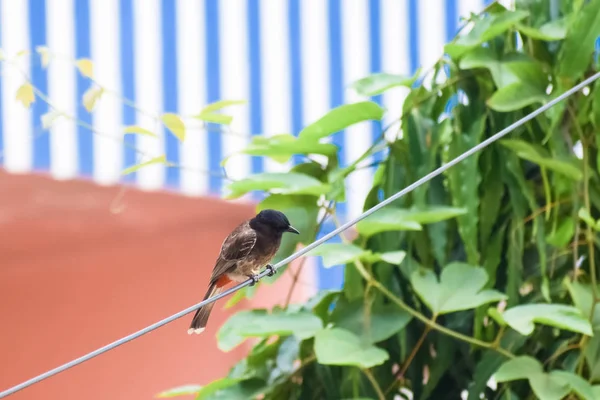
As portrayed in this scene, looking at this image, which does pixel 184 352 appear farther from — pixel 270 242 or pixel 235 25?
pixel 270 242

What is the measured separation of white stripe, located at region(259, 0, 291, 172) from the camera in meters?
1.80

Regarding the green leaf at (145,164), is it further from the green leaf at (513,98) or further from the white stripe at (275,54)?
the white stripe at (275,54)

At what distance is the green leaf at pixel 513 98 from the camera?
3.38 ft

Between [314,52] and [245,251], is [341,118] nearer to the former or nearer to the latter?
[245,251]

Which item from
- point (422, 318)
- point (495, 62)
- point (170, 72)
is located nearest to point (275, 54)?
point (170, 72)

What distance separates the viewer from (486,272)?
1058mm

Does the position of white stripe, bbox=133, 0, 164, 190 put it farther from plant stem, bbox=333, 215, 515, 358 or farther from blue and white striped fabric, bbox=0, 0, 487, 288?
plant stem, bbox=333, 215, 515, 358

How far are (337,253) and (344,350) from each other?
114 millimetres

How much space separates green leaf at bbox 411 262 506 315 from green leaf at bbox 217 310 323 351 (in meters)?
0.14

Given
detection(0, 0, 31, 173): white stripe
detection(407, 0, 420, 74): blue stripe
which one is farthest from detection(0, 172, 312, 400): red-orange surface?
detection(407, 0, 420, 74): blue stripe

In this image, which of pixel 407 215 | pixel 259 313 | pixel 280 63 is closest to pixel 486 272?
pixel 407 215

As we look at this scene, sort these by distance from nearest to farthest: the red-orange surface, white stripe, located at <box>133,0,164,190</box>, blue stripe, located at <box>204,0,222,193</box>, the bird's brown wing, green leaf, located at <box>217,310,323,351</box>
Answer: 1. the bird's brown wing
2. green leaf, located at <box>217,310,323,351</box>
3. the red-orange surface
4. white stripe, located at <box>133,0,164,190</box>
5. blue stripe, located at <box>204,0,222,193</box>

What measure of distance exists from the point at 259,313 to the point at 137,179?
53 cm

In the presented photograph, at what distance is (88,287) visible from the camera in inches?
59.6
